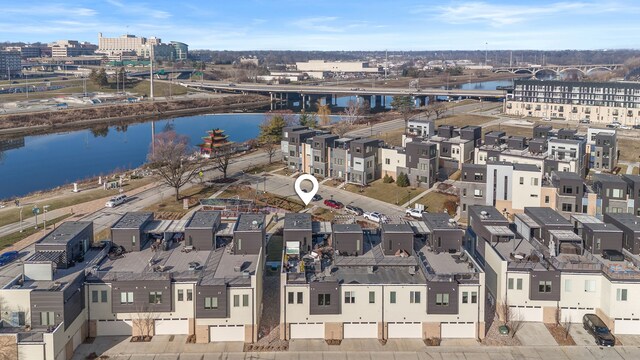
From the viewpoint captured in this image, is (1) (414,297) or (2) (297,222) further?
(2) (297,222)

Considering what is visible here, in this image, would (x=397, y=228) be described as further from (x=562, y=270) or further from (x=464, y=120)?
(x=464, y=120)

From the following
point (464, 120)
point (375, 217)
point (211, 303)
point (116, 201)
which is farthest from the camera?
point (464, 120)

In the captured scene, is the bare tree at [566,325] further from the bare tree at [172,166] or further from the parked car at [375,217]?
the bare tree at [172,166]

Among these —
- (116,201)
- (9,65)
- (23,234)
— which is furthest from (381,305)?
(9,65)

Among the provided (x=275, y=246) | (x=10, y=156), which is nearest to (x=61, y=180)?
(x=10, y=156)

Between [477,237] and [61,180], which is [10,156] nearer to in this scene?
[61,180]

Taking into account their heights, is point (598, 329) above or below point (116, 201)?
below

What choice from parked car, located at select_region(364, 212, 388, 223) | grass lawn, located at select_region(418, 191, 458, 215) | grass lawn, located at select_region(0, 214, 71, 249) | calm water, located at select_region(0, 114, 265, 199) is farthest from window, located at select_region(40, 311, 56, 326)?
calm water, located at select_region(0, 114, 265, 199)

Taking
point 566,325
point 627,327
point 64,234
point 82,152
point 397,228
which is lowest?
point 566,325

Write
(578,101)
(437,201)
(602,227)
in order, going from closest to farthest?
(602,227)
(437,201)
(578,101)
